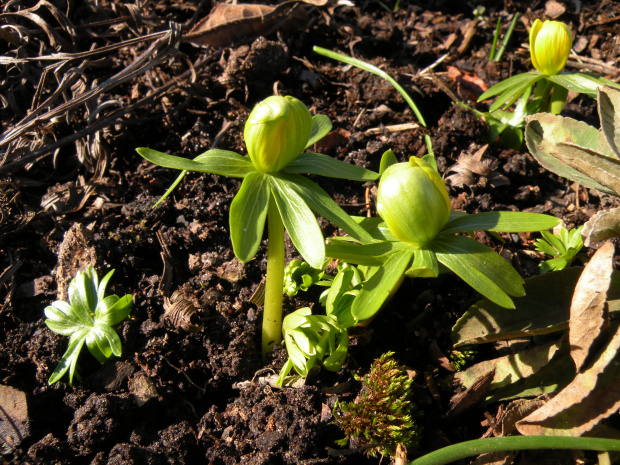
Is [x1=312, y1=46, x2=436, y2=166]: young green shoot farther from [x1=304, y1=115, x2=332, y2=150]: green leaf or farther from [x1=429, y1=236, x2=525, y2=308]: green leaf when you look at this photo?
[x1=429, y1=236, x2=525, y2=308]: green leaf

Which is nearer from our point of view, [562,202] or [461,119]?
[562,202]

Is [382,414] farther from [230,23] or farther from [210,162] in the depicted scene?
[230,23]

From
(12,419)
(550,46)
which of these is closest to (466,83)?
(550,46)

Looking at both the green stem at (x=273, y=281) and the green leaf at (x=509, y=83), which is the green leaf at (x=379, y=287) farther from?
the green leaf at (x=509, y=83)

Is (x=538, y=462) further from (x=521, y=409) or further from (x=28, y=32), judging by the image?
(x=28, y=32)

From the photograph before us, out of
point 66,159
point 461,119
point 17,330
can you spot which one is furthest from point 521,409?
point 66,159

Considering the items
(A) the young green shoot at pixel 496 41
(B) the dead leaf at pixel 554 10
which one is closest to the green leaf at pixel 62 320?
(A) the young green shoot at pixel 496 41
